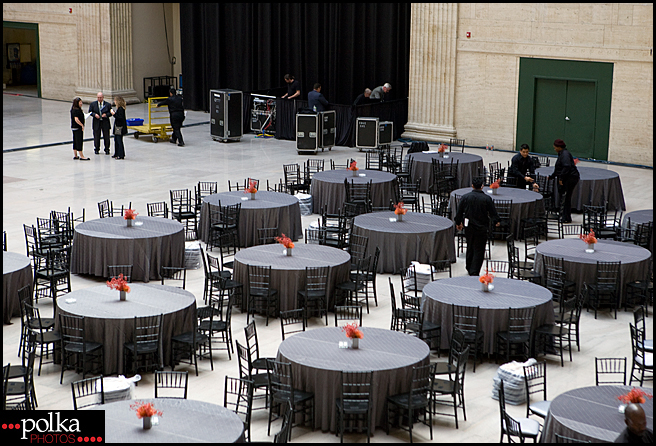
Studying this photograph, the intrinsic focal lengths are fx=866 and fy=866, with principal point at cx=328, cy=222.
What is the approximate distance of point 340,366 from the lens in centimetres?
880

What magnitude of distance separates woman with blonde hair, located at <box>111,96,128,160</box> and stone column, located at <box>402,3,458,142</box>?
8.87 metres

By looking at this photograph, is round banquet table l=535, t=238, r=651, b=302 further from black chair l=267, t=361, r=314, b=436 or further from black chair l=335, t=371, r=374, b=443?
black chair l=267, t=361, r=314, b=436

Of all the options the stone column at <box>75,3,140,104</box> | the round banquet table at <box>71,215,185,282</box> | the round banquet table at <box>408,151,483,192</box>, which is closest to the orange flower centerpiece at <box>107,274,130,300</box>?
the round banquet table at <box>71,215,185,282</box>

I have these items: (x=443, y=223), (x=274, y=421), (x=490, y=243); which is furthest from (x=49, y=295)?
(x=490, y=243)

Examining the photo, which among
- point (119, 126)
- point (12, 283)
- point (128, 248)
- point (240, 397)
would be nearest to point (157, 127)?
point (119, 126)

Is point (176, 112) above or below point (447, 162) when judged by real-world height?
above

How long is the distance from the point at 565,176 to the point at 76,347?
1071 centimetres

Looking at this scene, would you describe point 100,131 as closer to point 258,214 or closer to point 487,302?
point 258,214

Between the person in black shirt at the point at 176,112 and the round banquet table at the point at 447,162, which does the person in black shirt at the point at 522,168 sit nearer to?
the round banquet table at the point at 447,162

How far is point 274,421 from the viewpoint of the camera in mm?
9125

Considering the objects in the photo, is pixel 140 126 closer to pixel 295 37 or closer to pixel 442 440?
pixel 295 37

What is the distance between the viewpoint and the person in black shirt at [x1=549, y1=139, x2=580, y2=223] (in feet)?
55.8

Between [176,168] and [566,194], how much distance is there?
997 centimetres

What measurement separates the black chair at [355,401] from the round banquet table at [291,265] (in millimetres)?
3589
